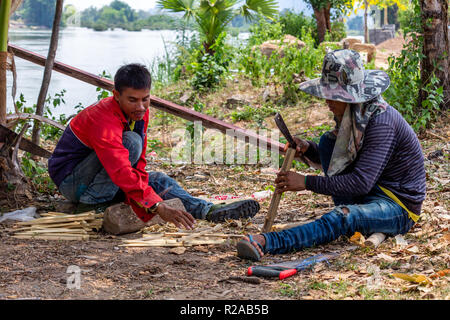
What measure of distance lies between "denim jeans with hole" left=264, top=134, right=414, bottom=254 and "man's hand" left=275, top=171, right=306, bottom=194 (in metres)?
0.24

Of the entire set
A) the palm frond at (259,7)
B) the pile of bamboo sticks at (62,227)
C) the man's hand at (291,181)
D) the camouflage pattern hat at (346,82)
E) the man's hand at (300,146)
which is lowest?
the pile of bamboo sticks at (62,227)

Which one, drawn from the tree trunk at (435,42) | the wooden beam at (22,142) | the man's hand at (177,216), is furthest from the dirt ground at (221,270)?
the tree trunk at (435,42)

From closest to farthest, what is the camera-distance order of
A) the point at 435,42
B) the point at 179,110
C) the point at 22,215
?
the point at 22,215
the point at 179,110
the point at 435,42

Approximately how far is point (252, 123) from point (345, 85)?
183 inches

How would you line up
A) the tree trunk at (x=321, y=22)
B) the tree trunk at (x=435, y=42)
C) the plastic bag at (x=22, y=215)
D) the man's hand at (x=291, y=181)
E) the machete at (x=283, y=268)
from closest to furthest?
the machete at (x=283, y=268)
the man's hand at (x=291, y=181)
the plastic bag at (x=22, y=215)
the tree trunk at (x=435, y=42)
the tree trunk at (x=321, y=22)

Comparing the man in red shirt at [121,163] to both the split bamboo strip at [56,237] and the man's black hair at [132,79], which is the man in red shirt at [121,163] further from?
the split bamboo strip at [56,237]

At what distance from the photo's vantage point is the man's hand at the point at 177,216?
11.0 feet

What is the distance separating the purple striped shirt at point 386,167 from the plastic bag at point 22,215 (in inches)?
83.4

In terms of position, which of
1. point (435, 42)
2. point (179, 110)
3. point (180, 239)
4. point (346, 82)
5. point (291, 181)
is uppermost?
point (435, 42)

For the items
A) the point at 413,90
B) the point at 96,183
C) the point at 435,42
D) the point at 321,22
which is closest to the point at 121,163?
the point at 96,183

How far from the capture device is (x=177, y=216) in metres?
3.38

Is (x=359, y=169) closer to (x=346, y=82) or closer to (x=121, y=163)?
(x=346, y=82)

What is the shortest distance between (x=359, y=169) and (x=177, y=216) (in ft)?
3.69

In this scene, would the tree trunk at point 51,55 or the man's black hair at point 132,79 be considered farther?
the tree trunk at point 51,55
